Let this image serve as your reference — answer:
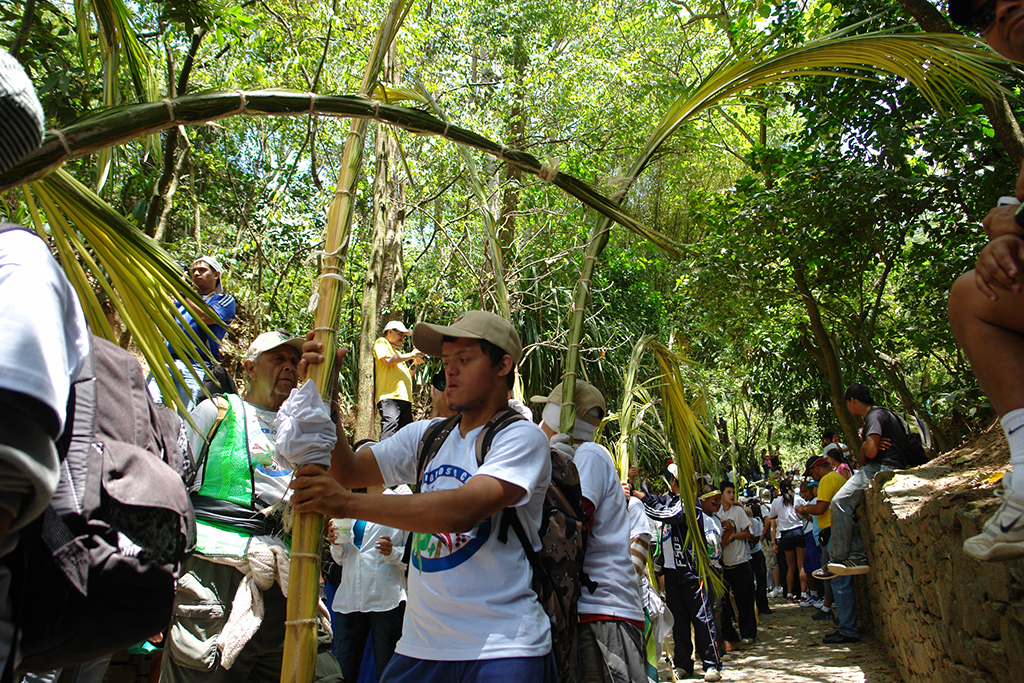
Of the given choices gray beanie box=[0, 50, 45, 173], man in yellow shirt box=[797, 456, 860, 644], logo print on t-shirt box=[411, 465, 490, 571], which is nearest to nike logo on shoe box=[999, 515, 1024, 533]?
logo print on t-shirt box=[411, 465, 490, 571]

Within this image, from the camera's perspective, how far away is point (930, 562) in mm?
4363

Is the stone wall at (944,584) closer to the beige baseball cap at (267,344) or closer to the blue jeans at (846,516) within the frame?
the blue jeans at (846,516)

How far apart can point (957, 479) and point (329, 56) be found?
8.68 metres

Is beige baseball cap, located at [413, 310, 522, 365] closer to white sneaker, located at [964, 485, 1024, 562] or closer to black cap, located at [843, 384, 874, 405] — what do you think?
white sneaker, located at [964, 485, 1024, 562]

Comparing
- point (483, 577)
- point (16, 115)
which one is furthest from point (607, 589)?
point (16, 115)

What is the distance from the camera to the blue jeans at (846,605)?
338 inches

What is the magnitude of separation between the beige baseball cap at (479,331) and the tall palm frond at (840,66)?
106 centimetres

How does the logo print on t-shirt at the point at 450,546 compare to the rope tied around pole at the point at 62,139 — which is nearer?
the rope tied around pole at the point at 62,139

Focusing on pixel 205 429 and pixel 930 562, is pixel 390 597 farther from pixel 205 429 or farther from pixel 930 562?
pixel 930 562

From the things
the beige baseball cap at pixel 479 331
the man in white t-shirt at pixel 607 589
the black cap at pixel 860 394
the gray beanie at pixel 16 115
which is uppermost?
the black cap at pixel 860 394

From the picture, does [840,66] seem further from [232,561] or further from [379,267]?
[379,267]

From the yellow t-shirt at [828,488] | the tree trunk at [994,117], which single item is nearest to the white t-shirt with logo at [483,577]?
the tree trunk at [994,117]

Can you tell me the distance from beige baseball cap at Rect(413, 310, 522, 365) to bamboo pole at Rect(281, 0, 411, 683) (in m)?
0.41

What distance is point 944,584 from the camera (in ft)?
13.1
